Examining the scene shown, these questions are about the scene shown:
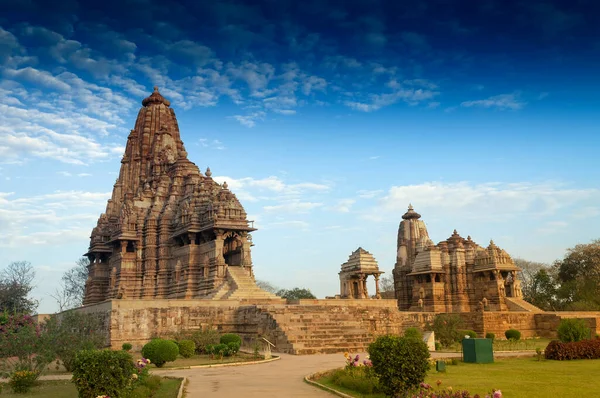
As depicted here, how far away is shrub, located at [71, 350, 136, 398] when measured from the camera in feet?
32.4

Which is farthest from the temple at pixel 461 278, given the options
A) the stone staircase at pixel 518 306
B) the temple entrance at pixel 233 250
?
the temple entrance at pixel 233 250

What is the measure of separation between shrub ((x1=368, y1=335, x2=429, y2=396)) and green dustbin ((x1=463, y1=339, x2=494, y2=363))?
7.45 metres

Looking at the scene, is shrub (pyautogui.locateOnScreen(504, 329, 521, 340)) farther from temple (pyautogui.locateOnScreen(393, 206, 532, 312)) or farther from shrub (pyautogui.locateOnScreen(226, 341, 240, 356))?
shrub (pyautogui.locateOnScreen(226, 341, 240, 356))

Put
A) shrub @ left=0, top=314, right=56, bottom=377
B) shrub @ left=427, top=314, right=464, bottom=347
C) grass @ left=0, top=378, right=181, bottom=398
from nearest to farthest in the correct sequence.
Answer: grass @ left=0, top=378, right=181, bottom=398 < shrub @ left=0, top=314, right=56, bottom=377 < shrub @ left=427, top=314, right=464, bottom=347

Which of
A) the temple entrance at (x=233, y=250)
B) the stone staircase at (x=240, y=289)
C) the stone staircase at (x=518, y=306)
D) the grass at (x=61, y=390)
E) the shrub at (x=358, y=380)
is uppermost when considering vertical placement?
the temple entrance at (x=233, y=250)

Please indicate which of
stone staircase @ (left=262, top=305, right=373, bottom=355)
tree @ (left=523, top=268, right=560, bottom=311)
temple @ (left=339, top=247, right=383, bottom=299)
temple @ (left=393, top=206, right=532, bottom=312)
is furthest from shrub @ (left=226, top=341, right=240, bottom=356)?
tree @ (left=523, top=268, right=560, bottom=311)

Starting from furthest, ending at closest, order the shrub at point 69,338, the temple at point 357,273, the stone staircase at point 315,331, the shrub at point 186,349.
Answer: the temple at point 357,273, the stone staircase at point 315,331, the shrub at point 186,349, the shrub at point 69,338

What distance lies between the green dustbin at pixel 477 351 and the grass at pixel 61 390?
933 centimetres

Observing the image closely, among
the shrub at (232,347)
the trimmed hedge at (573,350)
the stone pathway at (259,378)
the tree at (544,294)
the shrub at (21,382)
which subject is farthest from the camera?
the tree at (544,294)

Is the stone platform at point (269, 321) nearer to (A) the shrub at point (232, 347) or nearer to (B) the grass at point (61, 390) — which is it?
(A) the shrub at point (232, 347)

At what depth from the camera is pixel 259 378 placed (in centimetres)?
1405

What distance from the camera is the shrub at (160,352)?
17891 millimetres

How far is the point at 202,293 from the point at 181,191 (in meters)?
10.2

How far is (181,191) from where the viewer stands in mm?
41500
